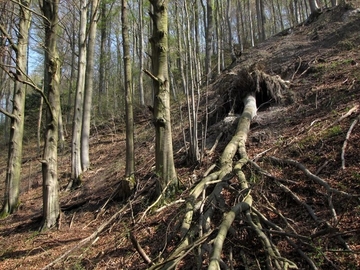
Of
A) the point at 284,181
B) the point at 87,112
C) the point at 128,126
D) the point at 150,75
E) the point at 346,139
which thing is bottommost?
the point at 284,181

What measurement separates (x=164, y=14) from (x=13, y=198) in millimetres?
7875

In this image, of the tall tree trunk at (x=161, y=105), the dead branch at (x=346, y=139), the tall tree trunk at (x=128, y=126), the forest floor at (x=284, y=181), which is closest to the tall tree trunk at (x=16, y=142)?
the forest floor at (x=284, y=181)

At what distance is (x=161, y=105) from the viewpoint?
20.9ft

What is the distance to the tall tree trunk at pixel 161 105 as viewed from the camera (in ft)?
20.6

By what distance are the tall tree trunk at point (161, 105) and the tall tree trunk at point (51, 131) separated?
9.57ft

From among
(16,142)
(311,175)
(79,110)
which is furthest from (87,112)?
(311,175)

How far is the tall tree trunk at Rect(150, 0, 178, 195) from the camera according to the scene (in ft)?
20.6

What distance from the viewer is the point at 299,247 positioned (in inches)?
137

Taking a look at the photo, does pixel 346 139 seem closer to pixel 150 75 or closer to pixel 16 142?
pixel 150 75

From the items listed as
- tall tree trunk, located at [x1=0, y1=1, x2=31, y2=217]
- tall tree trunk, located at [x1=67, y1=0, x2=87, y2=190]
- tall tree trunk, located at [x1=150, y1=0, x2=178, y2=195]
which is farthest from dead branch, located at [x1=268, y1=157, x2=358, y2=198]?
tall tree trunk, located at [x1=0, y1=1, x2=31, y2=217]

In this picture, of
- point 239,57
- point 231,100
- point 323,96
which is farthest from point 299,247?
point 239,57

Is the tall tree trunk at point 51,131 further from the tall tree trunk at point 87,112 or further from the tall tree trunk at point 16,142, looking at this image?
the tall tree trunk at point 87,112

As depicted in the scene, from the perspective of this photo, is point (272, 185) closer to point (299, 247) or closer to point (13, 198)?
point (299, 247)

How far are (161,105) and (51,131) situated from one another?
3.13 meters
